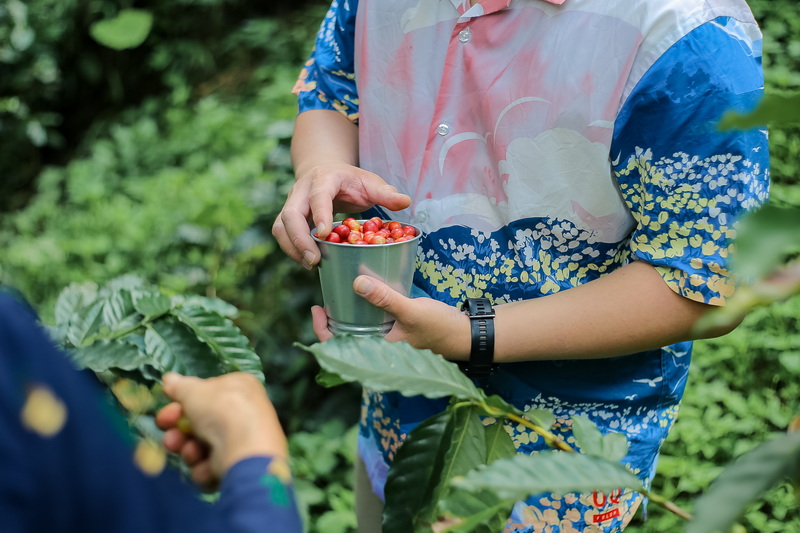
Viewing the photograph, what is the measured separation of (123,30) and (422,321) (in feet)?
14.1

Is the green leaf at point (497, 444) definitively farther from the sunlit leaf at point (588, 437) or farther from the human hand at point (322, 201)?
the human hand at point (322, 201)

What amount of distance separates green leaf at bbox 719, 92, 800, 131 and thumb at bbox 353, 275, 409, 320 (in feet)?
1.85

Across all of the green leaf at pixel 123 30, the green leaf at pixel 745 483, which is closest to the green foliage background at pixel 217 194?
the green leaf at pixel 123 30

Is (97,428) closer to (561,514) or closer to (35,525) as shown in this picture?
(35,525)

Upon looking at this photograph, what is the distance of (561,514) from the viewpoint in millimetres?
1167

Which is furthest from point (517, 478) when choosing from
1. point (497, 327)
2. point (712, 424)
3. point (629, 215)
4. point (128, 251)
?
point (128, 251)

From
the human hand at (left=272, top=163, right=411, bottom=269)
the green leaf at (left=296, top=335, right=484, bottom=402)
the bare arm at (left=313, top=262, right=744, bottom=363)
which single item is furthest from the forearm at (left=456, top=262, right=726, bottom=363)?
the green leaf at (left=296, top=335, right=484, bottom=402)

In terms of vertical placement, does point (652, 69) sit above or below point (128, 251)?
above

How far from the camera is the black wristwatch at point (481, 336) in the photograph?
1.05 m

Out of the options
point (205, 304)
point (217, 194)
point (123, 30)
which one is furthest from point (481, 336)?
point (123, 30)

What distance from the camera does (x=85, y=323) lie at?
1091 millimetres

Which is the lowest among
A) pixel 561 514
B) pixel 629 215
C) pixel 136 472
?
pixel 561 514

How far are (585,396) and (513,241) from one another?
0.26 metres

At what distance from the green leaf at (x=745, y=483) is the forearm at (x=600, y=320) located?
0.55 metres
